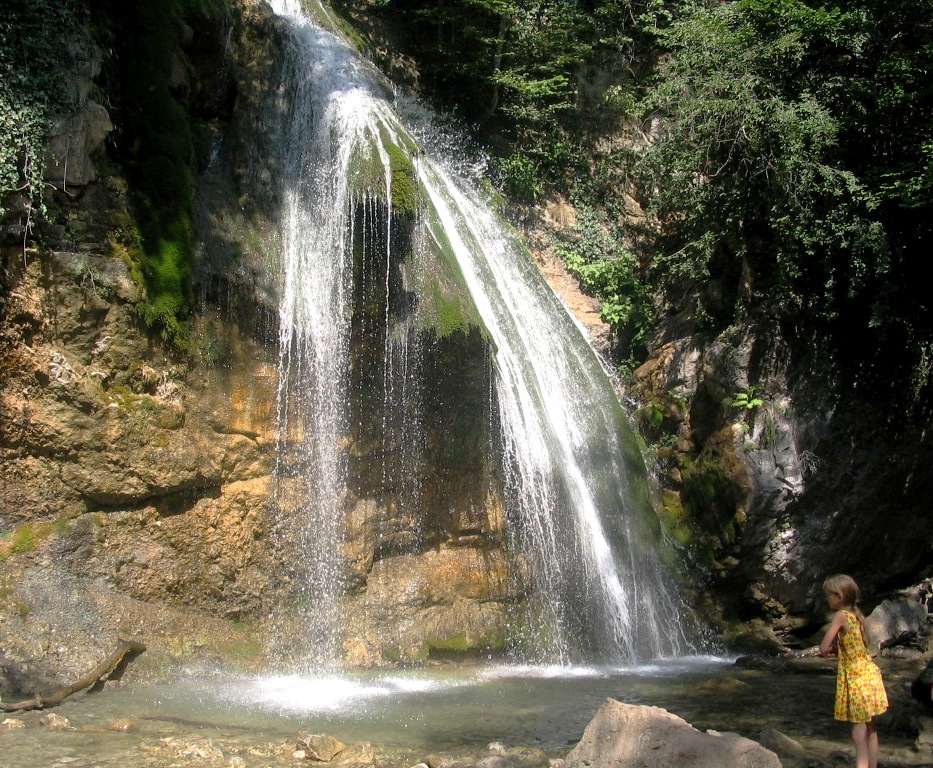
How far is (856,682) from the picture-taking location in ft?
16.7

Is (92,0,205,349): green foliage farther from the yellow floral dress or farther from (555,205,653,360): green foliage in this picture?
(555,205,653,360): green foliage

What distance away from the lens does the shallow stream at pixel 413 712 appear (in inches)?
214

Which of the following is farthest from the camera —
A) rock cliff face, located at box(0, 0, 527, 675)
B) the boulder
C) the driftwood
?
the boulder

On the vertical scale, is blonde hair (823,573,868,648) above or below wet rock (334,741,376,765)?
above

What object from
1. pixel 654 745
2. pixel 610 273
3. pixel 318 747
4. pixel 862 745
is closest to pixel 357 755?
pixel 318 747

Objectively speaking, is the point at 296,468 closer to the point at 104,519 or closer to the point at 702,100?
the point at 104,519

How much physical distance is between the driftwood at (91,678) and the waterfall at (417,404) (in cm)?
175

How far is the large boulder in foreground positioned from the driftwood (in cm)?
395

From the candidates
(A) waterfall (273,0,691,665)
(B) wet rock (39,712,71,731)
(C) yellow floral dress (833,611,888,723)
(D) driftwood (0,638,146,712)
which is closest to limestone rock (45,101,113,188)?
(A) waterfall (273,0,691,665)

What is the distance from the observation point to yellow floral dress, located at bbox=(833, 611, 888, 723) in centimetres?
501

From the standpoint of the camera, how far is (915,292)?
10453 mm

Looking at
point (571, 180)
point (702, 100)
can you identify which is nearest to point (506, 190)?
point (571, 180)

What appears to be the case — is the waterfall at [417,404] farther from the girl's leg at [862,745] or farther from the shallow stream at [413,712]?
the girl's leg at [862,745]

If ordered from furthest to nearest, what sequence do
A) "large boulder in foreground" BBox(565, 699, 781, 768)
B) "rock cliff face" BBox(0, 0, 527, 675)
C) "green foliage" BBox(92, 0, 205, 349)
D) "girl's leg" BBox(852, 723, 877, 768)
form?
1. "green foliage" BBox(92, 0, 205, 349)
2. "rock cliff face" BBox(0, 0, 527, 675)
3. "girl's leg" BBox(852, 723, 877, 768)
4. "large boulder in foreground" BBox(565, 699, 781, 768)
